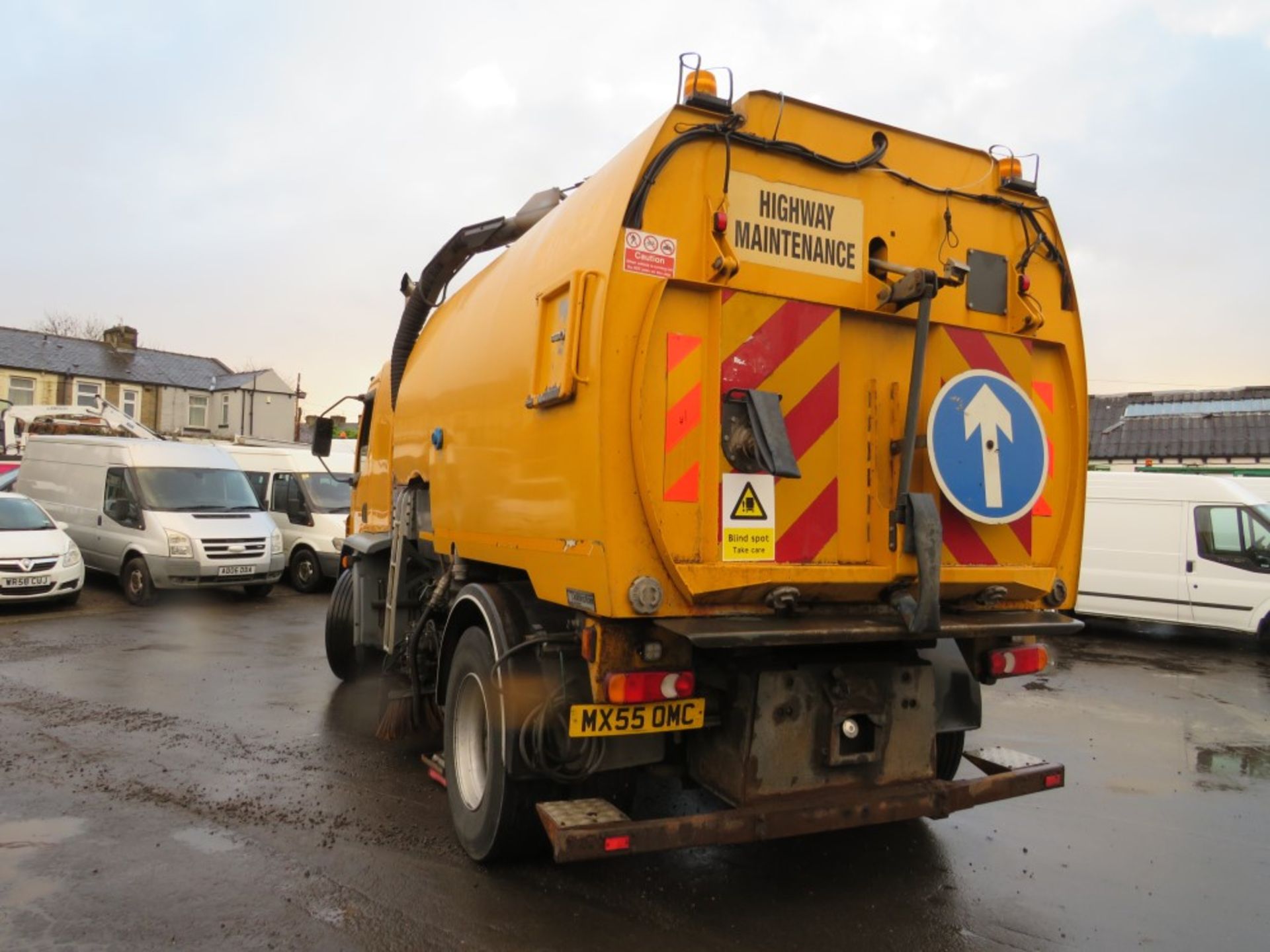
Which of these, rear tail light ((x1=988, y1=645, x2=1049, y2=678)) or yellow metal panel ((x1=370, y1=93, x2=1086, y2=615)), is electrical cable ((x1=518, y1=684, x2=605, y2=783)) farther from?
rear tail light ((x1=988, y1=645, x2=1049, y2=678))

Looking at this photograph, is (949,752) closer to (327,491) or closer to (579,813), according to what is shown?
(579,813)

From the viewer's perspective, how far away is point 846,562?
3549 millimetres

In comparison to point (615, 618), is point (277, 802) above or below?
below

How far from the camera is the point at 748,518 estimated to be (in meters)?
3.35

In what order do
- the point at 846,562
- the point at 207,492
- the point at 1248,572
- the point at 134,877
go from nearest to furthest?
1. the point at 846,562
2. the point at 134,877
3. the point at 1248,572
4. the point at 207,492

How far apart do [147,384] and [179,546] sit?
32823 millimetres

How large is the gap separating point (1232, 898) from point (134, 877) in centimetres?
504

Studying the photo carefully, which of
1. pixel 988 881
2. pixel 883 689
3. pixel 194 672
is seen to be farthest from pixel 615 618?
pixel 194 672

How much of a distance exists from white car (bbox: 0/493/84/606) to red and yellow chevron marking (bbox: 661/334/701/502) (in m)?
11.7

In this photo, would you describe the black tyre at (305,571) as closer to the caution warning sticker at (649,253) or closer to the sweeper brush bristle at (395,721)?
the sweeper brush bristle at (395,721)

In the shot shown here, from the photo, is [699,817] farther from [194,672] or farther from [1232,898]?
[194,672]

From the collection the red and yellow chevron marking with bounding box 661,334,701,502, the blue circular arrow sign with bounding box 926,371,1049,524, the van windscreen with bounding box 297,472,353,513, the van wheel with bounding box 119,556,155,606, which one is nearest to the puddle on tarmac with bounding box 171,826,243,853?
the red and yellow chevron marking with bounding box 661,334,701,502

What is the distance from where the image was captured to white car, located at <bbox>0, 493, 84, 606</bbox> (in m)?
11.4

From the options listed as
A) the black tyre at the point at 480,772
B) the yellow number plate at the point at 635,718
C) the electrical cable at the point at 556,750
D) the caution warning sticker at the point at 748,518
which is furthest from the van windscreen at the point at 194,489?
the caution warning sticker at the point at 748,518
